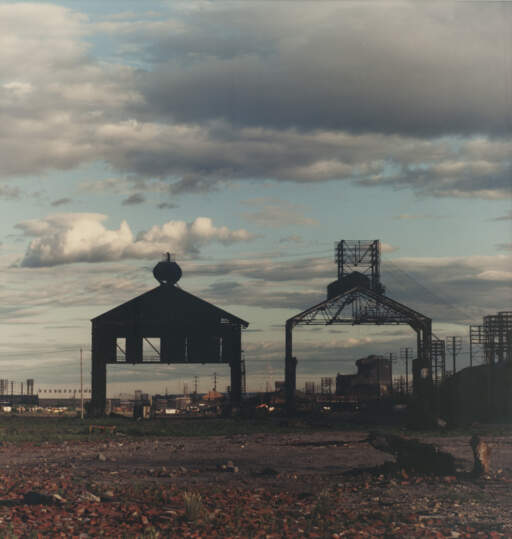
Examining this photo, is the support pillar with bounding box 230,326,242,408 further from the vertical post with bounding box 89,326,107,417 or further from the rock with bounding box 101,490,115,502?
the rock with bounding box 101,490,115,502

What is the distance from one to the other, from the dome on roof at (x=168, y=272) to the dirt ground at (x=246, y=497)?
35.8 metres

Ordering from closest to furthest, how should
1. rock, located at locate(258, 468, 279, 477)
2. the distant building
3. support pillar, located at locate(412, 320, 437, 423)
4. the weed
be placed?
1. the weed
2. rock, located at locate(258, 468, 279, 477)
3. support pillar, located at locate(412, 320, 437, 423)
4. the distant building

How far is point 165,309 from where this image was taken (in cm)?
5975

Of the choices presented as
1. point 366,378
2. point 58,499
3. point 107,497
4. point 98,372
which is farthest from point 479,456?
point 366,378

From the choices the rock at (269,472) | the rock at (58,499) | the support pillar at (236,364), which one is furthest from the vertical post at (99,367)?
the rock at (58,499)

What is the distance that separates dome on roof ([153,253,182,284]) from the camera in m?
61.8

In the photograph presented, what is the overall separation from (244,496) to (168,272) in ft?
150

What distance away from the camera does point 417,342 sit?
62.3 metres

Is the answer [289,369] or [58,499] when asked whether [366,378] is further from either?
[58,499]

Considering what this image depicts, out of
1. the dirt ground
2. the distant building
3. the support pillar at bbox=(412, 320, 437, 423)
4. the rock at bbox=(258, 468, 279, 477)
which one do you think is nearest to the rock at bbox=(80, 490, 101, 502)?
the dirt ground

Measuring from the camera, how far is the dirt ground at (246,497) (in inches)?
546

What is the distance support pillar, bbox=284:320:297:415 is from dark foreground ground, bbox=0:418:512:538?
3299cm

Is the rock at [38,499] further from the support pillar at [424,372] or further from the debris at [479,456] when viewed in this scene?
the support pillar at [424,372]

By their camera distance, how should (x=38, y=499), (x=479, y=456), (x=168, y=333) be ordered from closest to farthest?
(x=38, y=499), (x=479, y=456), (x=168, y=333)
